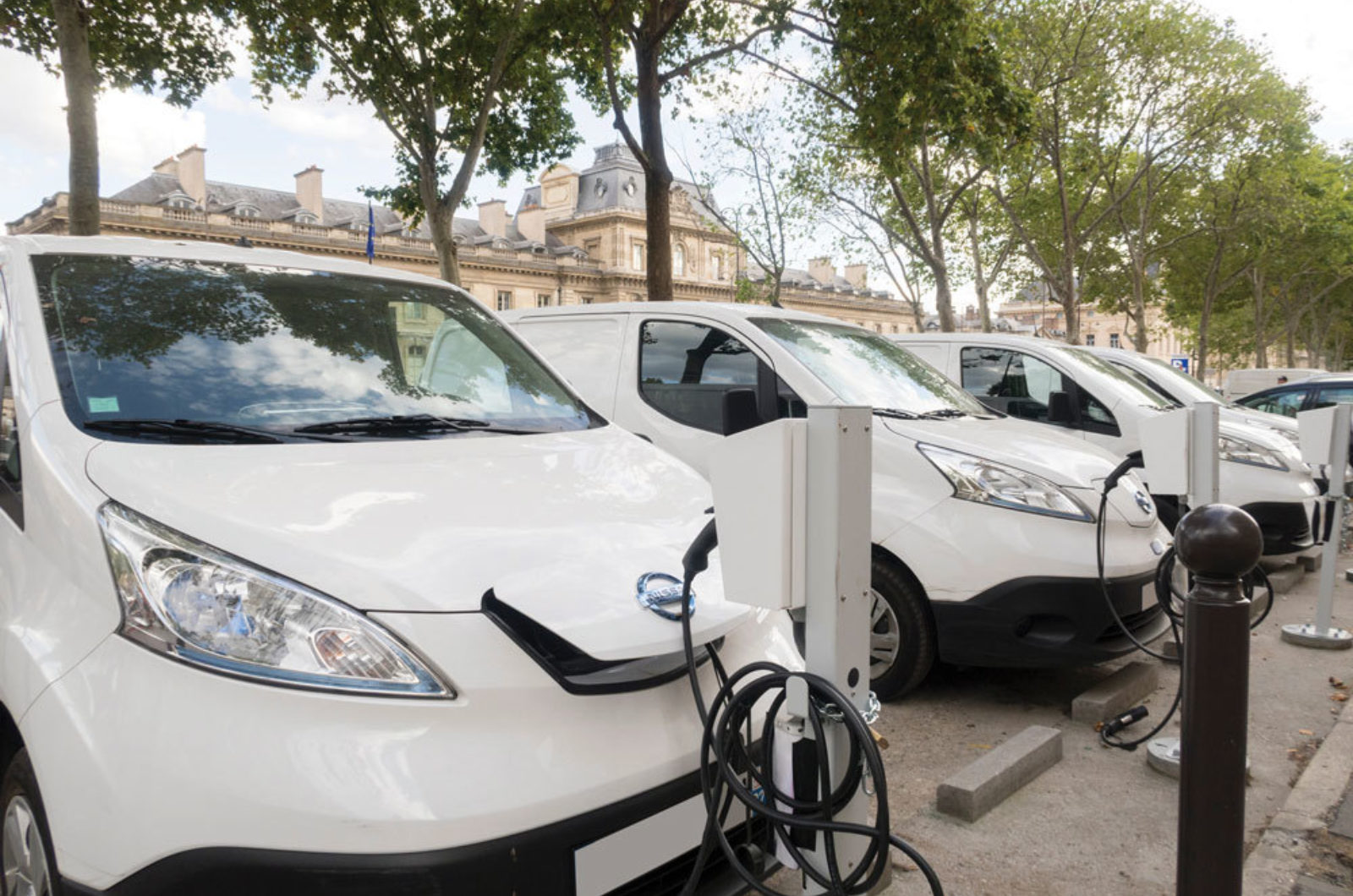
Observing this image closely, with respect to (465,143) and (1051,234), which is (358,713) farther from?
(1051,234)

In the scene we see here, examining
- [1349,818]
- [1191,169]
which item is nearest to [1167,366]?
[1349,818]

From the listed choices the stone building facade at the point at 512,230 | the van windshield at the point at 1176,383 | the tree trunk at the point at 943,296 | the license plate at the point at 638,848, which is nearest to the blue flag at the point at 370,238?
the van windshield at the point at 1176,383

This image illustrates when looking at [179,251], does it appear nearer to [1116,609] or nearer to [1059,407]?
[1116,609]

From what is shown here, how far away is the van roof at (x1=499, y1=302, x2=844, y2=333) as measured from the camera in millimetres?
5172

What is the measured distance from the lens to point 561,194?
83.2 metres

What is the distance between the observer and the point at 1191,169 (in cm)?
2923

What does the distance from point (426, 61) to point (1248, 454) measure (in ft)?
35.8

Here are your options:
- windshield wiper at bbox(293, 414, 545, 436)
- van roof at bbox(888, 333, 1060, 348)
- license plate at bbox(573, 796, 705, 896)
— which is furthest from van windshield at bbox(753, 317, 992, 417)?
license plate at bbox(573, 796, 705, 896)

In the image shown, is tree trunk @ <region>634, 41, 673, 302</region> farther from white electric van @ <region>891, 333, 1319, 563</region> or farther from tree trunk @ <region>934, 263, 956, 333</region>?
tree trunk @ <region>934, 263, 956, 333</region>

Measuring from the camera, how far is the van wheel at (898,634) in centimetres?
425

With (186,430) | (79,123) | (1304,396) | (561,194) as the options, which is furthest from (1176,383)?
(561,194)

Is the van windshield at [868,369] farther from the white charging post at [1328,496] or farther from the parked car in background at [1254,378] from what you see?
the parked car in background at [1254,378]

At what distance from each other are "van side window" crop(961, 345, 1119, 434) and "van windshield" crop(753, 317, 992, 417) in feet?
5.96

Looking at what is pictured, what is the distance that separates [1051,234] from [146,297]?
36.1 m
